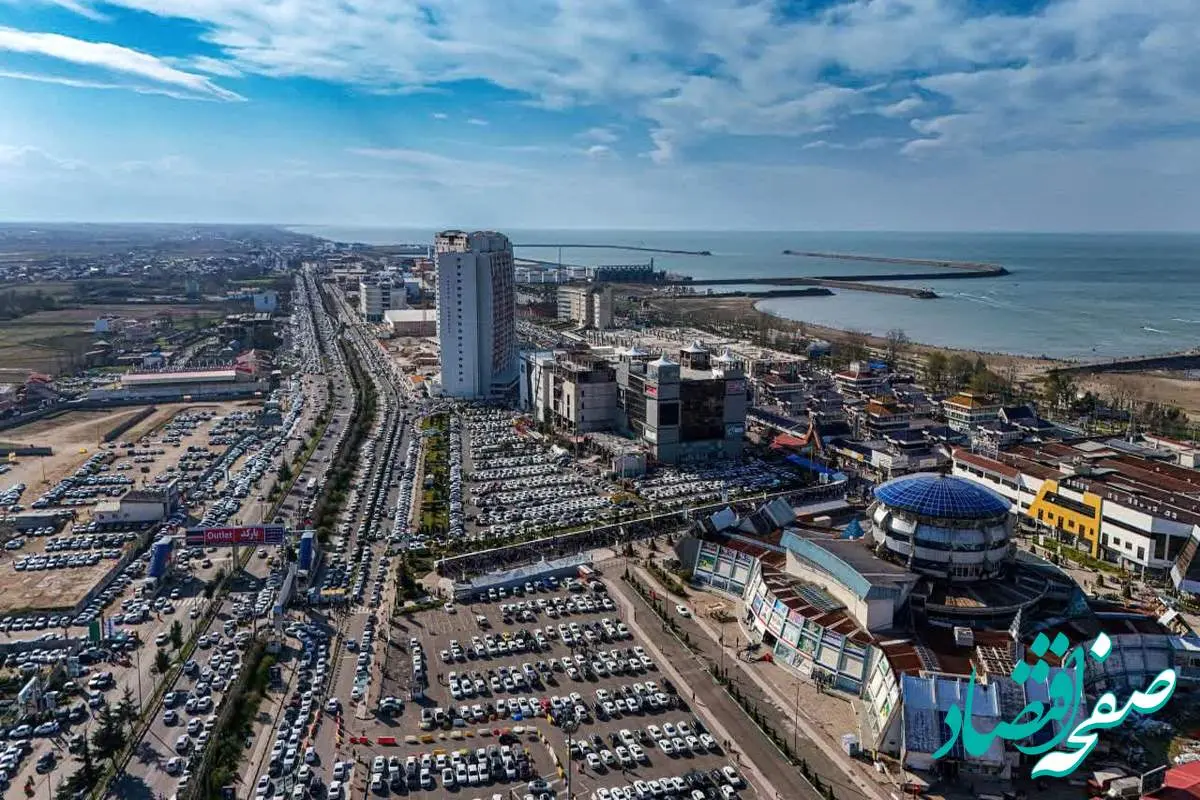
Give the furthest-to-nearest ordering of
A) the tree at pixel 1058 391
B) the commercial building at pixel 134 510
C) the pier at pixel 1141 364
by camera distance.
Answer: the pier at pixel 1141 364
the tree at pixel 1058 391
the commercial building at pixel 134 510

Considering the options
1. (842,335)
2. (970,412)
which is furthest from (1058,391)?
(842,335)

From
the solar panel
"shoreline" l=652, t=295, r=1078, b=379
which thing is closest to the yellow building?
the solar panel

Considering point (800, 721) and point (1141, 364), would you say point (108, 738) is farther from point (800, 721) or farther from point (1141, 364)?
point (1141, 364)

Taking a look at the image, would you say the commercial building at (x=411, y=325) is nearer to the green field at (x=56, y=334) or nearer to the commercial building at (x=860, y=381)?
the green field at (x=56, y=334)

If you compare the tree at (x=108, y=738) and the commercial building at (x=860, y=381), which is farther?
the commercial building at (x=860, y=381)

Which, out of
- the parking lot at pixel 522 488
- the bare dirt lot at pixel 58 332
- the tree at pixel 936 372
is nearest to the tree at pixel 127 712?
the parking lot at pixel 522 488

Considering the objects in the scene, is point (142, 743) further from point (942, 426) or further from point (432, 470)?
point (942, 426)

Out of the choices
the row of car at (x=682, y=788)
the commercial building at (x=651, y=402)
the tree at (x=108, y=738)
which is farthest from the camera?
the commercial building at (x=651, y=402)
